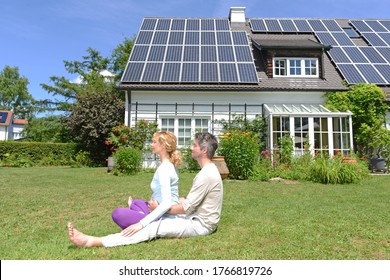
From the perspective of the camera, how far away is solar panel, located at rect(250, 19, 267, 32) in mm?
18678

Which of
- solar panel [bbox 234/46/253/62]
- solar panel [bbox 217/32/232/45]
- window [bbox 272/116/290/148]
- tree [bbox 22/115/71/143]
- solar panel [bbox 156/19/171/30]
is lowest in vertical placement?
window [bbox 272/116/290/148]

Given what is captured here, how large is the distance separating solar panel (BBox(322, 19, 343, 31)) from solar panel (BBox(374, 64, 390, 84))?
4866 mm

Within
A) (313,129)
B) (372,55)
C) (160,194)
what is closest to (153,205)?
(160,194)

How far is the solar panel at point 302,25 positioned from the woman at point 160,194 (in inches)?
704

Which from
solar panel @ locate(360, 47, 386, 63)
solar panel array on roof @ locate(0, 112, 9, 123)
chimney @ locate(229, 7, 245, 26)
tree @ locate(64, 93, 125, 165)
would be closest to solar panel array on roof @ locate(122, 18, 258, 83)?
chimney @ locate(229, 7, 245, 26)

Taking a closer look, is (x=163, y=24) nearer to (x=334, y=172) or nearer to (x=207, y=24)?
(x=207, y=24)

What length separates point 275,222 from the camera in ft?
14.6

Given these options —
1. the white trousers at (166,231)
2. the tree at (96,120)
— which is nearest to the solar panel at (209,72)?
the tree at (96,120)

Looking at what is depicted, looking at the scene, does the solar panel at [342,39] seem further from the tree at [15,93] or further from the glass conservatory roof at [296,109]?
the tree at [15,93]

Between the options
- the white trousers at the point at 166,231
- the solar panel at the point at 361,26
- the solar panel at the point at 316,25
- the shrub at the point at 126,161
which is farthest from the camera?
the solar panel at the point at 361,26

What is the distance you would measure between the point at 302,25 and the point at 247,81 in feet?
28.4

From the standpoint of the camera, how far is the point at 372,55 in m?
16.6

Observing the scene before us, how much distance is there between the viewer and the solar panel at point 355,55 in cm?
1603

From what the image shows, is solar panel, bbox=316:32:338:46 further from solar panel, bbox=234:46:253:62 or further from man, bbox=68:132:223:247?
man, bbox=68:132:223:247
